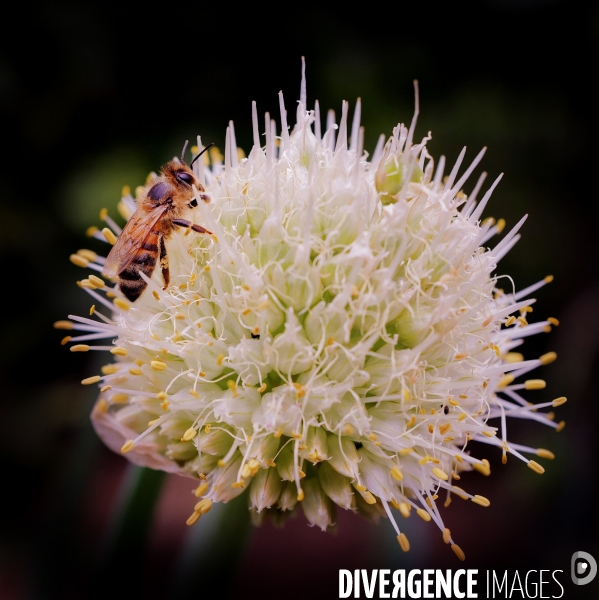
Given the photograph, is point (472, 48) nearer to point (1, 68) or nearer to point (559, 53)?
point (559, 53)

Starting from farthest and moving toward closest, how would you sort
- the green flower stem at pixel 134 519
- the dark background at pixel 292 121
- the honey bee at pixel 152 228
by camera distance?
the dark background at pixel 292 121, the green flower stem at pixel 134 519, the honey bee at pixel 152 228

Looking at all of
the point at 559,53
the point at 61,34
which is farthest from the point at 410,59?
the point at 61,34

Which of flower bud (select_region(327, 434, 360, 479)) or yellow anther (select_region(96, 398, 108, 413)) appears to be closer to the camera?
flower bud (select_region(327, 434, 360, 479))

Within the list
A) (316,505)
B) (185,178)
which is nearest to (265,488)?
(316,505)

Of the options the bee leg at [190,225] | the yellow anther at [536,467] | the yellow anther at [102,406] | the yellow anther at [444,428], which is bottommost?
the yellow anther at [102,406]

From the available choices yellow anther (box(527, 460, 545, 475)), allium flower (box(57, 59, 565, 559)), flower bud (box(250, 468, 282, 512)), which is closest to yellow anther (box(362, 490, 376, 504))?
allium flower (box(57, 59, 565, 559))

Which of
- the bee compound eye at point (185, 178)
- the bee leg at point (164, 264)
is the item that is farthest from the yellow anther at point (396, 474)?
the bee compound eye at point (185, 178)

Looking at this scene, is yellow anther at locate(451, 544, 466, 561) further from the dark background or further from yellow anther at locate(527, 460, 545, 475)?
the dark background

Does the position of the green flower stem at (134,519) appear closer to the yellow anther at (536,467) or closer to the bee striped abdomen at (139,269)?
the bee striped abdomen at (139,269)
